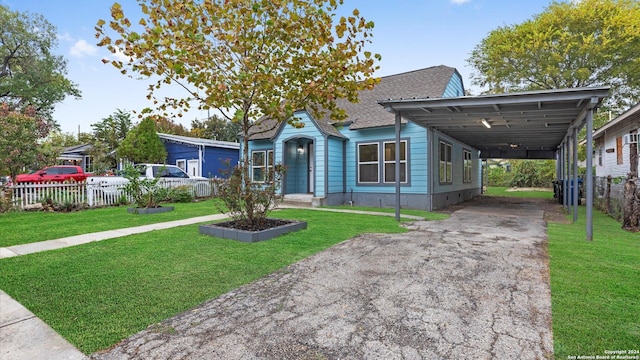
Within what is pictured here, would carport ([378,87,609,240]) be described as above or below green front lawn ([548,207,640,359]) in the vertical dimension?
above

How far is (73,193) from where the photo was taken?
1025 cm

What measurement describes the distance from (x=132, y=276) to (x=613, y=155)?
59.1 ft

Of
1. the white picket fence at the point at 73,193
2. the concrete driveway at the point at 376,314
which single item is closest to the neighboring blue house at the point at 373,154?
the white picket fence at the point at 73,193

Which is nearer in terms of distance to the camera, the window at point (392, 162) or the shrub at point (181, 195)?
the window at point (392, 162)

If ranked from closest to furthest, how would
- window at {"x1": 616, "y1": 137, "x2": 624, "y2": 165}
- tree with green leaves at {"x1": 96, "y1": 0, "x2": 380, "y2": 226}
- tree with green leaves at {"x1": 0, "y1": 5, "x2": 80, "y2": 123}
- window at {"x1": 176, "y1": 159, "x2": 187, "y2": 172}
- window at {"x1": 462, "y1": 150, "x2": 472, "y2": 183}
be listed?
tree with green leaves at {"x1": 96, "y1": 0, "x2": 380, "y2": 226}
window at {"x1": 616, "y1": 137, "x2": 624, "y2": 165}
window at {"x1": 462, "y1": 150, "x2": 472, "y2": 183}
window at {"x1": 176, "y1": 159, "x2": 187, "y2": 172}
tree with green leaves at {"x1": 0, "y1": 5, "x2": 80, "y2": 123}

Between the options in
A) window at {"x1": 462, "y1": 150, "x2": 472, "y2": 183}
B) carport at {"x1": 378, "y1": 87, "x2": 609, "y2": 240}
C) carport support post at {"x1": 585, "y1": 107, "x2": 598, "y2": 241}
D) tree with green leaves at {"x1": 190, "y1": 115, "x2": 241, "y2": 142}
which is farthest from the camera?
tree with green leaves at {"x1": 190, "y1": 115, "x2": 241, "y2": 142}

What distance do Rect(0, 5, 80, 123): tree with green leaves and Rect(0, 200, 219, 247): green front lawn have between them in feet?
65.6

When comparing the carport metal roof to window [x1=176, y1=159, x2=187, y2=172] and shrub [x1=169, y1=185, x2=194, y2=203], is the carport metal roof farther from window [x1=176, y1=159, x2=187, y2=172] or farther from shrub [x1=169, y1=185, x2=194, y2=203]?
window [x1=176, y1=159, x2=187, y2=172]

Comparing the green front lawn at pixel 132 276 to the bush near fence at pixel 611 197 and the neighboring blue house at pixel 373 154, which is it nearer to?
the neighboring blue house at pixel 373 154

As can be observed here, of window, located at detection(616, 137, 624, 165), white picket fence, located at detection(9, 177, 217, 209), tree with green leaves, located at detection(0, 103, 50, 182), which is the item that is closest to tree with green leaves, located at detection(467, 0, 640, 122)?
window, located at detection(616, 137, 624, 165)

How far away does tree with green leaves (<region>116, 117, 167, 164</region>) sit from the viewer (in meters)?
19.2

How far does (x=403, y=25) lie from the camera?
501 inches

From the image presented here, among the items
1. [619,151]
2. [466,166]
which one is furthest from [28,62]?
[619,151]

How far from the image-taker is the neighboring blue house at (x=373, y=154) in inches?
440
